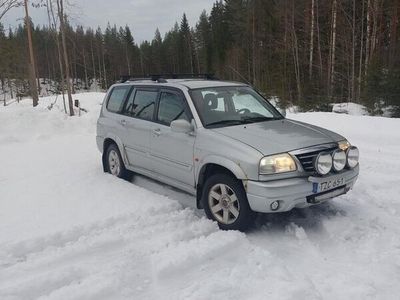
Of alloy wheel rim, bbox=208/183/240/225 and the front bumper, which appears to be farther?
alloy wheel rim, bbox=208/183/240/225

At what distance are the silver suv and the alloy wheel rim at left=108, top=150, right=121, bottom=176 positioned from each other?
29 centimetres

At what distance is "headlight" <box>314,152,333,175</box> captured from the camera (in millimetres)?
4465

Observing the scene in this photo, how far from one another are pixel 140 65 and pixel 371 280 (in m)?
72.9

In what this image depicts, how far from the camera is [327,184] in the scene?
4.55 metres

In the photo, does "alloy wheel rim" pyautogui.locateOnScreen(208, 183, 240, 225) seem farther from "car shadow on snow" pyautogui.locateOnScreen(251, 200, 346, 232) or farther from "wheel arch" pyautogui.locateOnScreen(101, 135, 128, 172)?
"wheel arch" pyautogui.locateOnScreen(101, 135, 128, 172)

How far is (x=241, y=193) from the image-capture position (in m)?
4.54

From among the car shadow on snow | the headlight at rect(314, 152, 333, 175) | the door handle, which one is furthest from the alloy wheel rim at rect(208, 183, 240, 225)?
the door handle

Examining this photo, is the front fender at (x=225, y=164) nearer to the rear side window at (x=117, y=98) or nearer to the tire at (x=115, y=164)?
the tire at (x=115, y=164)

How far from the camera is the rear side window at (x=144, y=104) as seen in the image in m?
6.08

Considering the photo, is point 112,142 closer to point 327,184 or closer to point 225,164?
point 225,164

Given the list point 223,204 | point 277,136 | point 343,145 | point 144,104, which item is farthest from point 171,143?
point 343,145

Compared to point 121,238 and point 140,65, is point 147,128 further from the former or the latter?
point 140,65

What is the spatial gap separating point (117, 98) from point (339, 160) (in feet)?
13.3

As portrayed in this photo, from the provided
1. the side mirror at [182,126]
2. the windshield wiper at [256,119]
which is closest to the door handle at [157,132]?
the side mirror at [182,126]
